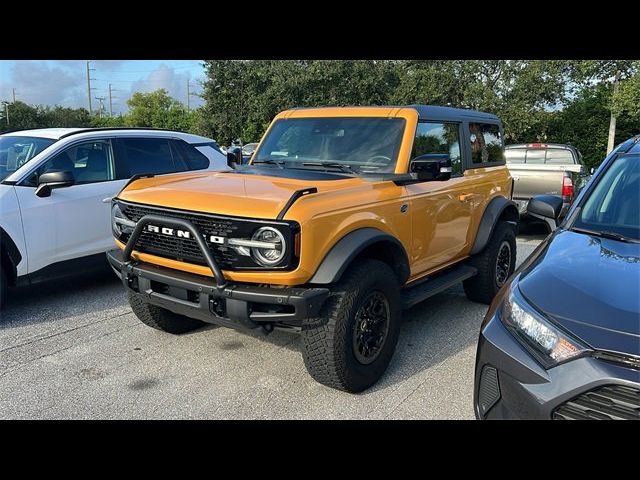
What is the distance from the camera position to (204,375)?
3.64 meters

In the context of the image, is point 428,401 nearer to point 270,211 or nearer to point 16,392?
point 270,211

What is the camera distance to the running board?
394cm

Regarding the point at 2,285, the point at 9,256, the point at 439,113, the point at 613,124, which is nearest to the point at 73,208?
the point at 9,256

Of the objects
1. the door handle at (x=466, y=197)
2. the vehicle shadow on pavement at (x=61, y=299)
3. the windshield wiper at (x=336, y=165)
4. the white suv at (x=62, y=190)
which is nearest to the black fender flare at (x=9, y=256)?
the white suv at (x=62, y=190)

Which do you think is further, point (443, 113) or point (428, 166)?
point (443, 113)

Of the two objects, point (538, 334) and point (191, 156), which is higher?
point (191, 156)

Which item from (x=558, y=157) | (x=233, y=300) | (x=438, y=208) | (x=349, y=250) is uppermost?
(x=558, y=157)

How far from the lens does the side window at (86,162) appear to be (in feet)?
17.0

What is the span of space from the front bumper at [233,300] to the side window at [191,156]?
11.1ft

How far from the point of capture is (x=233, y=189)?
10.9 ft

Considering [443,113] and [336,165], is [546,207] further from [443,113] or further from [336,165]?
[336,165]

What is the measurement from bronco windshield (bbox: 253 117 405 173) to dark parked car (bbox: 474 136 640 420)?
1.65m

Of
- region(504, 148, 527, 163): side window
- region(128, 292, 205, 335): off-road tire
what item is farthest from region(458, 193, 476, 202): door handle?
region(504, 148, 527, 163): side window

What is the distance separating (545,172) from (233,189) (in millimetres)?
7366
